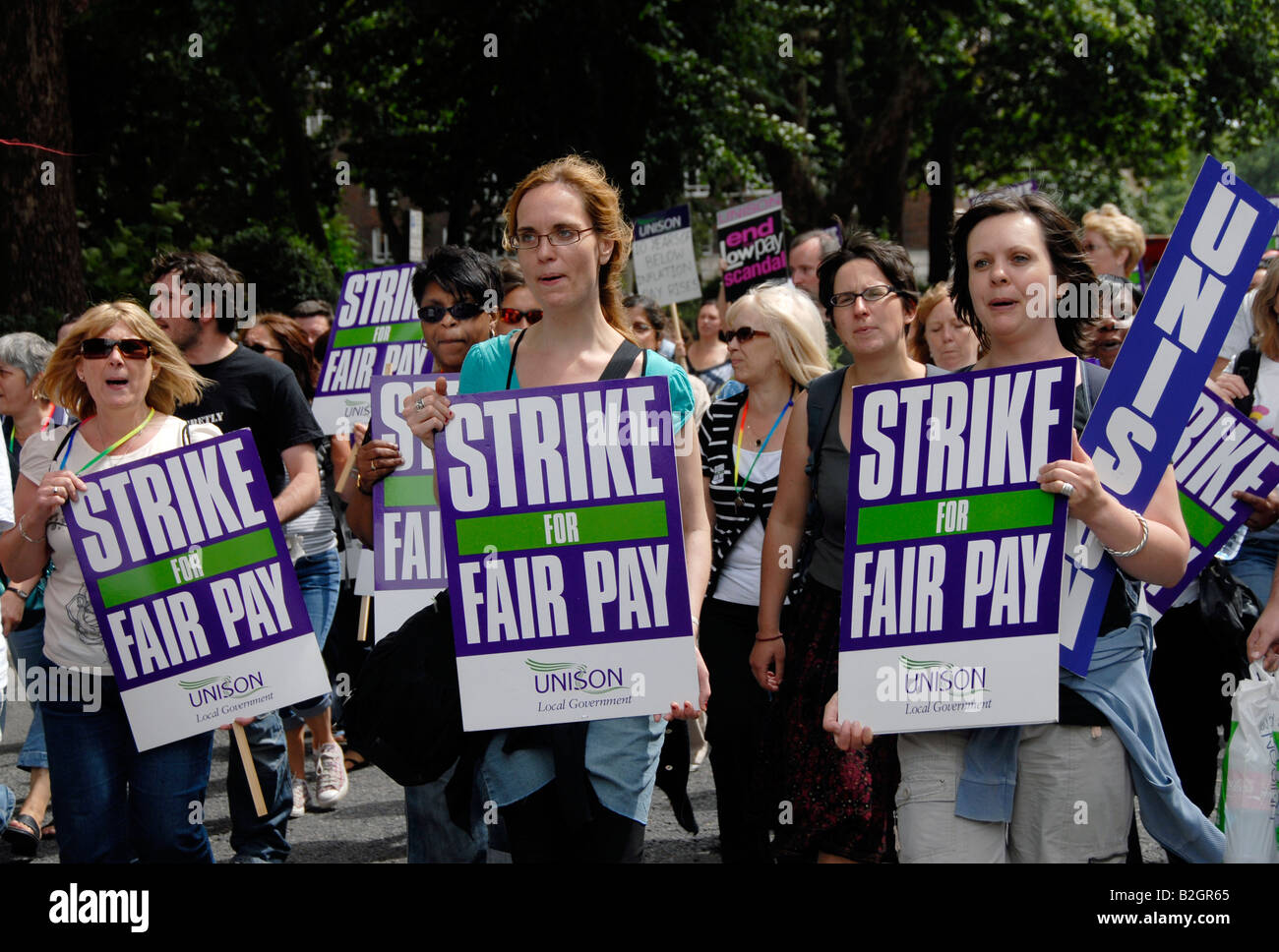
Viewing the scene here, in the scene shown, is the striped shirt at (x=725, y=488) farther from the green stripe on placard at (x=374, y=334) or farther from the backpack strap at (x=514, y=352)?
the green stripe on placard at (x=374, y=334)

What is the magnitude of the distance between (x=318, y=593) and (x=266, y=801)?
139cm

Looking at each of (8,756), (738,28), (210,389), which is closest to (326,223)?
(738,28)

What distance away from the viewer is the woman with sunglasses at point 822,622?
3838mm

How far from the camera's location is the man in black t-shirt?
15.8 ft

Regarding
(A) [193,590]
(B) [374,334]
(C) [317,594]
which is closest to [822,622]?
(A) [193,590]

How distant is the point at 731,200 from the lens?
24031mm

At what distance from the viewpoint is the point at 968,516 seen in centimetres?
308

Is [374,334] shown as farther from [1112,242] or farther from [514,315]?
[1112,242]

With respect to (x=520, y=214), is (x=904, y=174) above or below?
above

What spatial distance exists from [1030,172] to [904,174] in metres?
6.92

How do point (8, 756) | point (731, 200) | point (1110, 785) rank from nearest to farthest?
point (1110, 785) → point (8, 756) → point (731, 200)

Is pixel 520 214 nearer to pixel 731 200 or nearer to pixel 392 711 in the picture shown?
pixel 392 711

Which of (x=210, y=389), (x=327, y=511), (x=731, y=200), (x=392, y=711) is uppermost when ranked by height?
(x=731, y=200)
